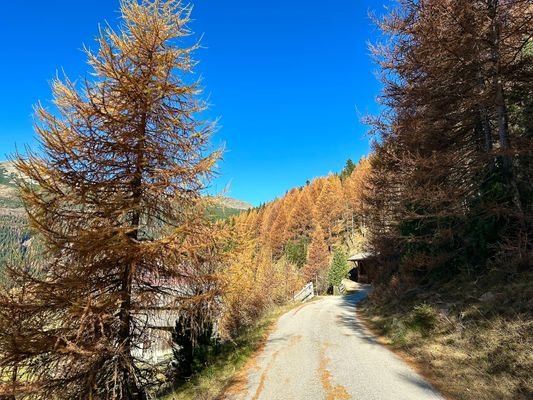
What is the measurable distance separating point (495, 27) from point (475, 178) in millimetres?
4438

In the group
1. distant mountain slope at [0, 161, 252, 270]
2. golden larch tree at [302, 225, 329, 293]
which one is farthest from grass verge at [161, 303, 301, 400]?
golden larch tree at [302, 225, 329, 293]

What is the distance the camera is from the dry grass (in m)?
6.01

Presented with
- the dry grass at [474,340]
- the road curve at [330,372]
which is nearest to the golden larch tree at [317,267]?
the road curve at [330,372]

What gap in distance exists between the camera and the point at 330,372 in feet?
25.6

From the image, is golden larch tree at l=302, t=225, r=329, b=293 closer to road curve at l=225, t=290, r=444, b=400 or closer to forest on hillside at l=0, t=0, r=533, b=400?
road curve at l=225, t=290, r=444, b=400

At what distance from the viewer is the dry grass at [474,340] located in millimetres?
6012

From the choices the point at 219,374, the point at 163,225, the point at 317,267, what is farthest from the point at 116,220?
the point at 317,267

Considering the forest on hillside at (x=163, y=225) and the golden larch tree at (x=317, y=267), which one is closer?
the forest on hillside at (x=163, y=225)

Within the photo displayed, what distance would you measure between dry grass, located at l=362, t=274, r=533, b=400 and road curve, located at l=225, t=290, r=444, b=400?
24.0 inches

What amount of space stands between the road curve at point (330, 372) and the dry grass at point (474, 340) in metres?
0.61

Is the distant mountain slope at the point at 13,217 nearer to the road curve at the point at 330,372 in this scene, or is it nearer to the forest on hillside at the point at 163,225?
the forest on hillside at the point at 163,225

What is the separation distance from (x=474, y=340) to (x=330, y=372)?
339cm

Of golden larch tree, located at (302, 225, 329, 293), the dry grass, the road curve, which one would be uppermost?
golden larch tree, located at (302, 225, 329, 293)

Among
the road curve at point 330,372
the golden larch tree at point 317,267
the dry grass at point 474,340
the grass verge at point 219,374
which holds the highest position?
the golden larch tree at point 317,267
